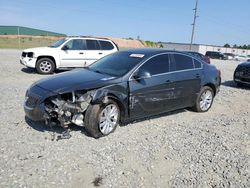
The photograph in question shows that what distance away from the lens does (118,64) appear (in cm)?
594

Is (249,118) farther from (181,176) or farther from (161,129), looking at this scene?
(181,176)

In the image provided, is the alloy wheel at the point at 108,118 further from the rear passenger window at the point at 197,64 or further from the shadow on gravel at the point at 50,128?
the rear passenger window at the point at 197,64

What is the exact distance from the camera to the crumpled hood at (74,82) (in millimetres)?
4887

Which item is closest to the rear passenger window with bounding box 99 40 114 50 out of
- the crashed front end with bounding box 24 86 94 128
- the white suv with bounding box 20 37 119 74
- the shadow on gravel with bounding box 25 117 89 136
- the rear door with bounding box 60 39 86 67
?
the white suv with bounding box 20 37 119 74

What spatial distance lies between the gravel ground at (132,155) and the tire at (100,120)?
16cm

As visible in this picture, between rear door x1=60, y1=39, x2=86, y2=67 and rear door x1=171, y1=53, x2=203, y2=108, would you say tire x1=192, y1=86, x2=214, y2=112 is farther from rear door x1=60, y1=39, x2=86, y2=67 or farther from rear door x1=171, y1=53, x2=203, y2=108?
rear door x1=60, y1=39, x2=86, y2=67

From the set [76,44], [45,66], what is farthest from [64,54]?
[45,66]

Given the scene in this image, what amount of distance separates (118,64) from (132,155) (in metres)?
2.20

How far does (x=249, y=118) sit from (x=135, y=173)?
448cm

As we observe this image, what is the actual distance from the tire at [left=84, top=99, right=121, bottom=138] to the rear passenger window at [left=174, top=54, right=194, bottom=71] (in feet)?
6.73

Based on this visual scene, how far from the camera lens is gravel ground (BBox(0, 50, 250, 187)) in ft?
12.3

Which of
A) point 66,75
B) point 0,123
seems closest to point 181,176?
point 66,75

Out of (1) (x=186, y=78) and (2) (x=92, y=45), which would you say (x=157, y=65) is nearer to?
(1) (x=186, y=78)

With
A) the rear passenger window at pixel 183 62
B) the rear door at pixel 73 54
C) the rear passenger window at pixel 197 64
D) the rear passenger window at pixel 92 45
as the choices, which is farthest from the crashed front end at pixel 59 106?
the rear passenger window at pixel 92 45
